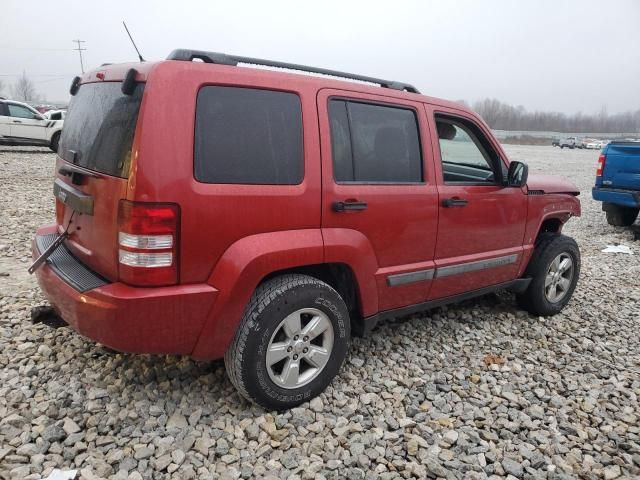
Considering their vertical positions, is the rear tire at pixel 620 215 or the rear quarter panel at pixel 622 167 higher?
the rear quarter panel at pixel 622 167

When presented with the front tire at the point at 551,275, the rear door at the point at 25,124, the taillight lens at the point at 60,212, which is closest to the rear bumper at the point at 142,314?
the taillight lens at the point at 60,212

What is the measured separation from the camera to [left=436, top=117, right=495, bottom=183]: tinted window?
3430 millimetres

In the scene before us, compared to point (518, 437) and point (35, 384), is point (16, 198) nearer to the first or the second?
point (35, 384)

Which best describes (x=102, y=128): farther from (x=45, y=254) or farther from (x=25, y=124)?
(x=25, y=124)

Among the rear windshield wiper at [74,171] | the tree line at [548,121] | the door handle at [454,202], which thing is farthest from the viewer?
the tree line at [548,121]

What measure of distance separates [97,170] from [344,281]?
4.99ft

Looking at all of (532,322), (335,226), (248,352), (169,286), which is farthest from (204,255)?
(532,322)

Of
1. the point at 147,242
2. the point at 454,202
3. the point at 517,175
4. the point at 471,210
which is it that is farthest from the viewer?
the point at 517,175

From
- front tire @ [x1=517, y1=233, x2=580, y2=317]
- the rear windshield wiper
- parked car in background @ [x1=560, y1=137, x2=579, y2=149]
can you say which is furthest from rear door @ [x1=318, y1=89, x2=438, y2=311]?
parked car in background @ [x1=560, y1=137, x2=579, y2=149]

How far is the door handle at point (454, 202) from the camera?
10.6 feet

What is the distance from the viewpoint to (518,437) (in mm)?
2672

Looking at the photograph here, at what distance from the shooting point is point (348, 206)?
2.73 meters

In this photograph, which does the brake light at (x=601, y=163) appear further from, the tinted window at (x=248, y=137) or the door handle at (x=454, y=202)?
the tinted window at (x=248, y=137)

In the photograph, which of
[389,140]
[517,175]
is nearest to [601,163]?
[517,175]
